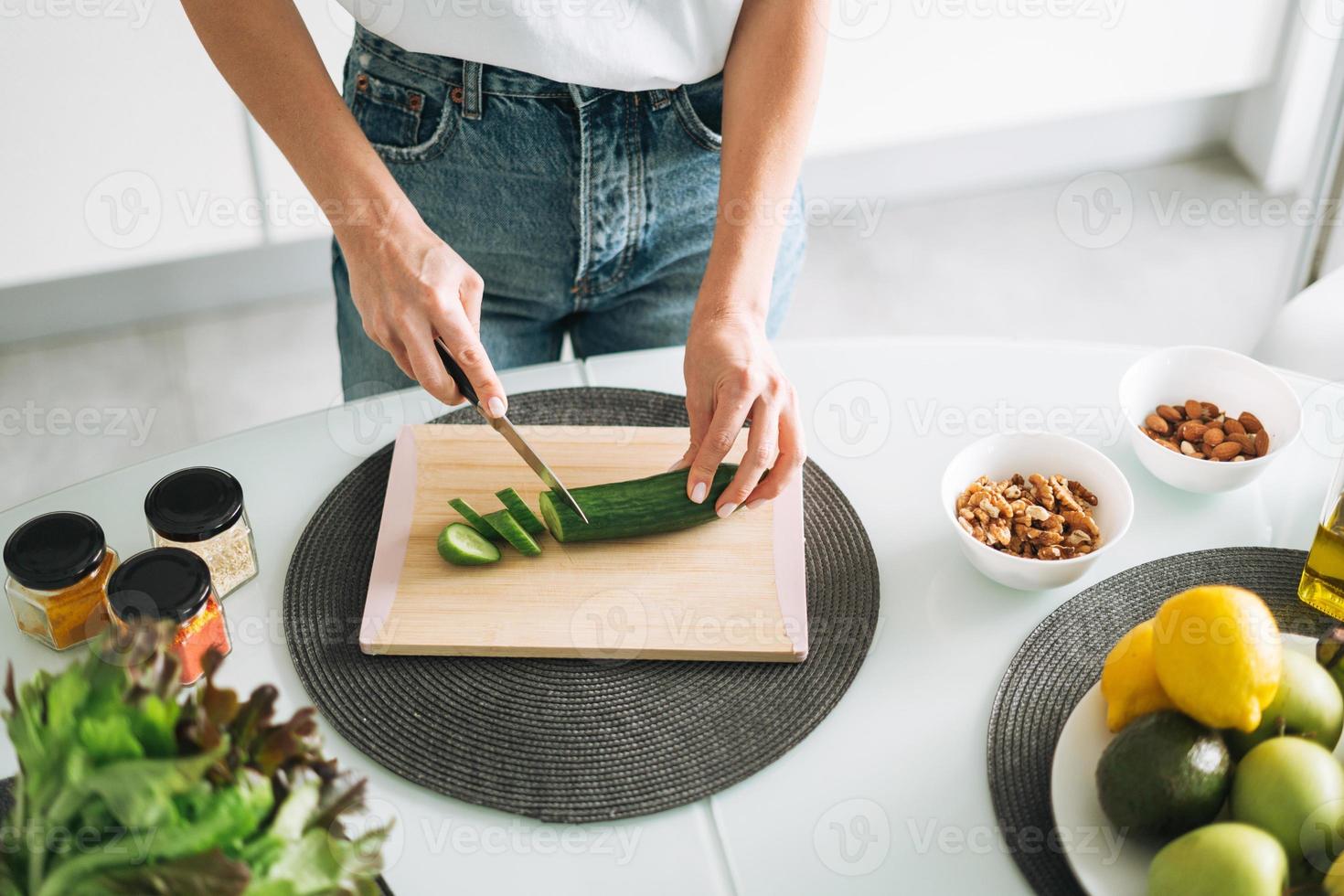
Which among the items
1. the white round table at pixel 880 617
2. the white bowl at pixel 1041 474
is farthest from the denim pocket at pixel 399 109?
the white bowl at pixel 1041 474

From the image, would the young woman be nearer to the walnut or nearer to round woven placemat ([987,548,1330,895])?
the walnut

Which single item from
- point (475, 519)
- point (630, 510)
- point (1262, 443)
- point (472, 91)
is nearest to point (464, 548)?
point (475, 519)

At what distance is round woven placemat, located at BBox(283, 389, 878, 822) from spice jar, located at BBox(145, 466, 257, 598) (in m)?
0.06

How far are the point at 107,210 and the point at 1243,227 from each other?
9.27 ft

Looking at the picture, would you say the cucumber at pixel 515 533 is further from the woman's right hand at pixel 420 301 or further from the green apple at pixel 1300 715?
the green apple at pixel 1300 715

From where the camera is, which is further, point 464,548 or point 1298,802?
point 464,548

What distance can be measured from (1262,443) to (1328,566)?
194 mm

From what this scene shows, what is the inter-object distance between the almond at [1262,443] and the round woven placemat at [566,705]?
430 millimetres

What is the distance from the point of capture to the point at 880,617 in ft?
3.84

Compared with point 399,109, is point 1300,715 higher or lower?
lower

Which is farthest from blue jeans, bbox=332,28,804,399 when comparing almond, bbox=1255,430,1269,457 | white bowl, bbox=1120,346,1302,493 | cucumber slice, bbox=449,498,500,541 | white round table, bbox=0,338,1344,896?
almond, bbox=1255,430,1269,457

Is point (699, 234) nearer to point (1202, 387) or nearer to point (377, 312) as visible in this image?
point (377, 312)

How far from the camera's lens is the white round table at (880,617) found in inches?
38.3

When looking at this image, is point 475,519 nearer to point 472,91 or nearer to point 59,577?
point 59,577
